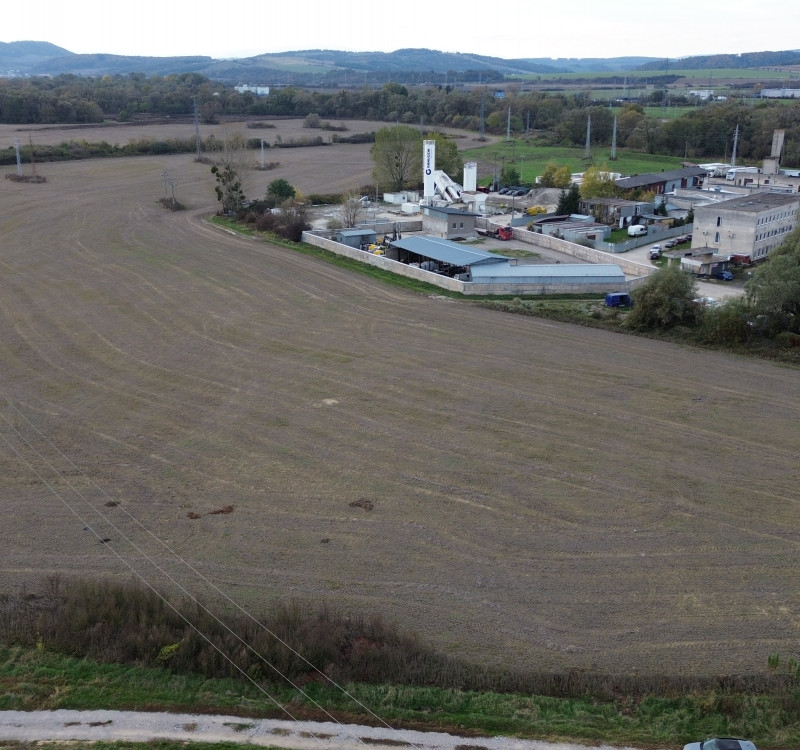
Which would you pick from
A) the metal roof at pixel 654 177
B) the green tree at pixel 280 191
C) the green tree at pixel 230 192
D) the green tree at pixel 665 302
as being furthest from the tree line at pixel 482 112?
the green tree at pixel 665 302

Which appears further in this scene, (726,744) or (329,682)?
(329,682)

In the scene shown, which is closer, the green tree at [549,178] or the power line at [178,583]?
the power line at [178,583]

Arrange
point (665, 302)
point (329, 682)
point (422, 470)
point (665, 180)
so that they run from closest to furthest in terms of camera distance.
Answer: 1. point (329, 682)
2. point (422, 470)
3. point (665, 302)
4. point (665, 180)

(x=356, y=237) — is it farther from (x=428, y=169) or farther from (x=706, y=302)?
(x=706, y=302)

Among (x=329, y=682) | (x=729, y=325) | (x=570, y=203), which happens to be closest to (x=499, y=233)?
(x=570, y=203)

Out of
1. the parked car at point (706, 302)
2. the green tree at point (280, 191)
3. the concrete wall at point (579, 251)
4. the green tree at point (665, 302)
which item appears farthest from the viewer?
the green tree at point (280, 191)

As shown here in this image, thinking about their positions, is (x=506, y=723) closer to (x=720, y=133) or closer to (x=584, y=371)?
(x=584, y=371)

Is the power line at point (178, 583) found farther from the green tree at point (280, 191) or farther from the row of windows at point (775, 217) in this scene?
the green tree at point (280, 191)
